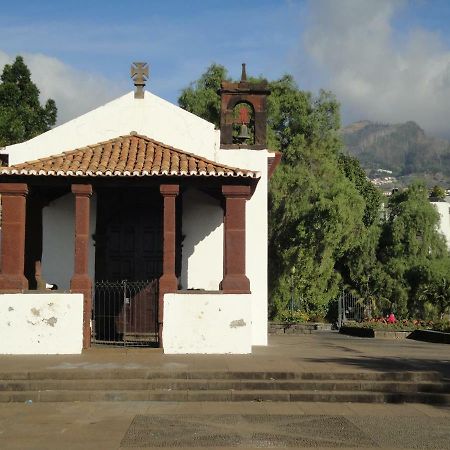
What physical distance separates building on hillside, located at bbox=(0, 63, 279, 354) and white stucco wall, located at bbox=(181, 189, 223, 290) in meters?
0.02

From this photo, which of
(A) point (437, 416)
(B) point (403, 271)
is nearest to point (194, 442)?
(A) point (437, 416)

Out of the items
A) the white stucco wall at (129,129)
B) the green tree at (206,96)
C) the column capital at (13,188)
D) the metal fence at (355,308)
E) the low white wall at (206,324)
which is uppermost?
the green tree at (206,96)

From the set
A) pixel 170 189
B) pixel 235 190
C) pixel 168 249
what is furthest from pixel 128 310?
pixel 235 190

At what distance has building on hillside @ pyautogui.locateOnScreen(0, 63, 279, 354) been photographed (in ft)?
43.7

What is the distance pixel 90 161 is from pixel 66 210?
2.54 m

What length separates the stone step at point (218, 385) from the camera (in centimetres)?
996

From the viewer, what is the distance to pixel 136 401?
9672 millimetres

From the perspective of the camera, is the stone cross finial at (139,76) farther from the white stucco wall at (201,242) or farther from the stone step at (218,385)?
the stone step at (218,385)

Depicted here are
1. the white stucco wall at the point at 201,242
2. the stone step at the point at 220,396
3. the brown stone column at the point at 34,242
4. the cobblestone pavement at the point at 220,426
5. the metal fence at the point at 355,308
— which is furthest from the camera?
the metal fence at the point at 355,308

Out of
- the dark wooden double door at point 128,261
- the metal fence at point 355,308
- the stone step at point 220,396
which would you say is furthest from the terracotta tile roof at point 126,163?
the metal fence at point 355,308

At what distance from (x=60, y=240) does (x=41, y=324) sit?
3.54 m

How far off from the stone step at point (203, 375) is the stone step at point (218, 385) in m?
0.12

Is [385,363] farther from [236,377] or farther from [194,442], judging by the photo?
[194,442]

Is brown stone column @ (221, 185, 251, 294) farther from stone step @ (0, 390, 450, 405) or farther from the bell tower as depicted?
stone step @ (0, 390, 450, 405)
